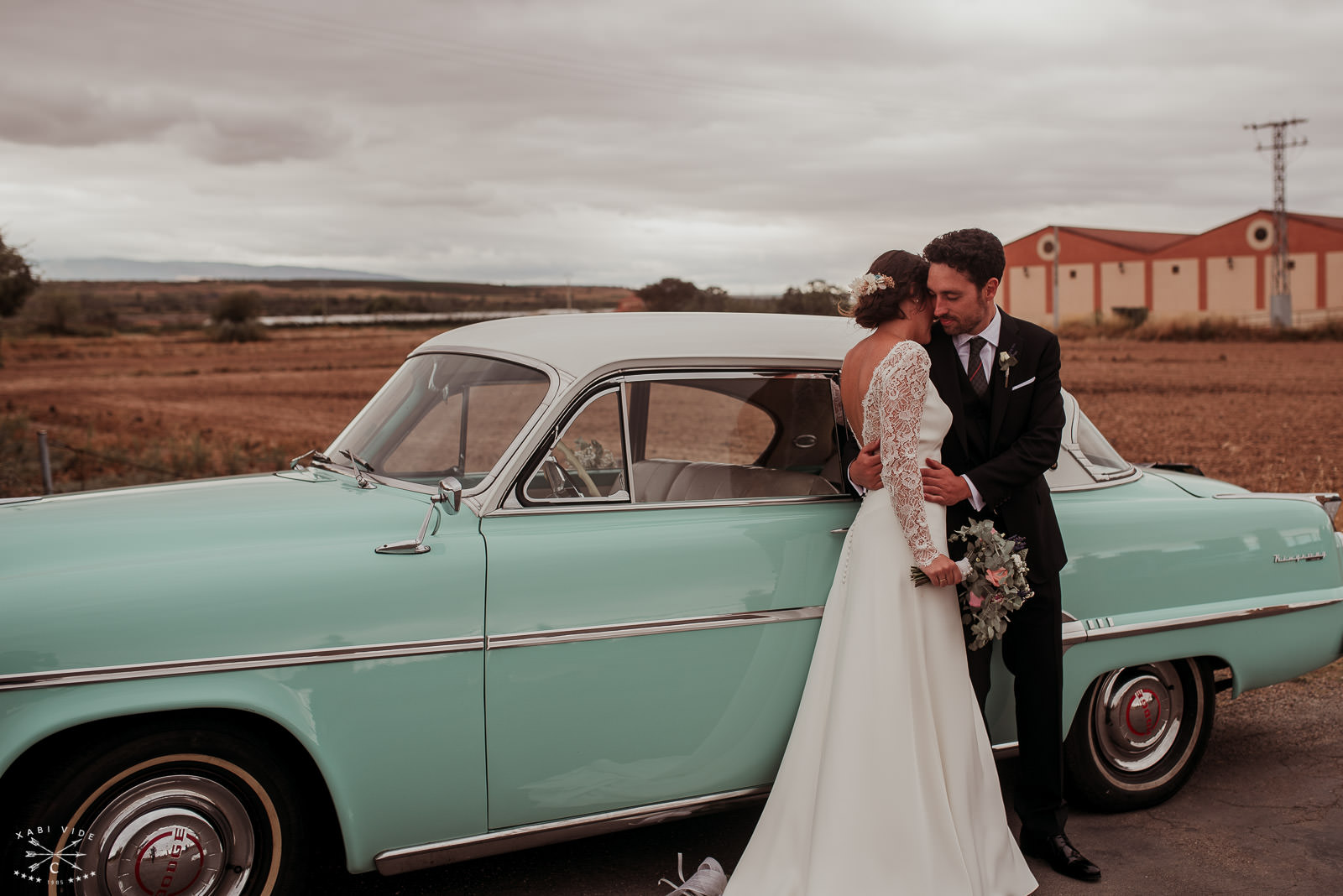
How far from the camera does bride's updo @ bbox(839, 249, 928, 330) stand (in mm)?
3270

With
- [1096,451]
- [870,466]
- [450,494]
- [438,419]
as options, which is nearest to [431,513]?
[450,494]

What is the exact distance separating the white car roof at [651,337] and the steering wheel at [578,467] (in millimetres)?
230

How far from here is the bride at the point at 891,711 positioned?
314 centimetres

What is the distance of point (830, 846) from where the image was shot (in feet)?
10.3

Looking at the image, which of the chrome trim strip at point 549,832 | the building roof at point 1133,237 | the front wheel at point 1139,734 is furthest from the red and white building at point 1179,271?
the chrome trim strip at point 549,832

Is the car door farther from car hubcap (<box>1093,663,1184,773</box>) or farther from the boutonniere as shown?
car hubcap (<box>1093,663,1184,773</box>)

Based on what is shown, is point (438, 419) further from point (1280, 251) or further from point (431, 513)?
point (1280, 251)

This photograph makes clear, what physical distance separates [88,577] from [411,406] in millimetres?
1285

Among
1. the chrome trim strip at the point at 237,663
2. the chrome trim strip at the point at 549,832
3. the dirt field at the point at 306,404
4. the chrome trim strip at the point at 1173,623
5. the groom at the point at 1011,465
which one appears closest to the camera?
the chrome trim strip at the point at 237,663

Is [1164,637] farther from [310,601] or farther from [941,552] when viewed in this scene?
[310,601]

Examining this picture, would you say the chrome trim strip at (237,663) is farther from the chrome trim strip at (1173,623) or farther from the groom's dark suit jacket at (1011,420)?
the chrome trim strip at (1173,623)

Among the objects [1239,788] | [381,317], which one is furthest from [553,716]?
[381,317]

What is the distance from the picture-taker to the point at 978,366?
349 centimetres

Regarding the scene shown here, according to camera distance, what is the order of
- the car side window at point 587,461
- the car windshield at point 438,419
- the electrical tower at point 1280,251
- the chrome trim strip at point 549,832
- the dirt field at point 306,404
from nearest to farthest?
the chrome trim strip at point 549,832 → the car side window at point 587,461 → the car windshield at point 438,419 → the dirt field at point 306,404 → the electrical tower at point 1280,251
